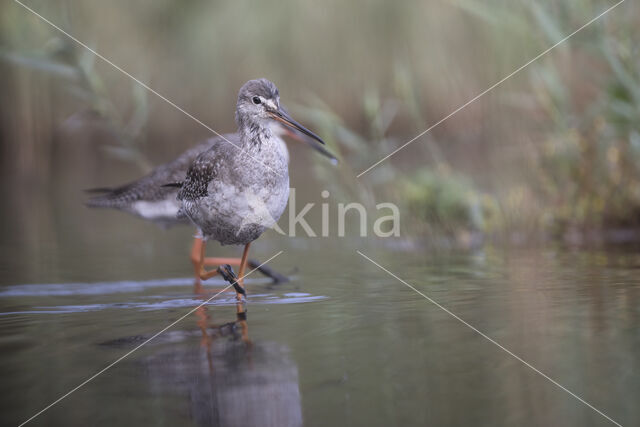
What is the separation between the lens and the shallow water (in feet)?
10.5

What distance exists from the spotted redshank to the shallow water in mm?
551

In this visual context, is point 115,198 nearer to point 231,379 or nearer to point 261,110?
point 261,110

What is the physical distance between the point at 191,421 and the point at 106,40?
10.7 m

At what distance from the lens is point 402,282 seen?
19.4 ft

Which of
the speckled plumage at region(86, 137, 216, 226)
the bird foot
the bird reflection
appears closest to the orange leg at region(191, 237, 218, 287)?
the speckled plumage at region(86, 137, 216, 226)

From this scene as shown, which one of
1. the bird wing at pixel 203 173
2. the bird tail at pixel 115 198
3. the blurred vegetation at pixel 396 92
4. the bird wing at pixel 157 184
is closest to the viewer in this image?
the bird wing at pixel 203 173

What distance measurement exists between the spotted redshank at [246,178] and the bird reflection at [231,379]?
907mm

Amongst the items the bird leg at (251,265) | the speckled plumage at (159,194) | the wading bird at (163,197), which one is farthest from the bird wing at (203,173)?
the speckled plumage at (159,194)

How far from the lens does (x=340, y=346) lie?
4129 millimetres

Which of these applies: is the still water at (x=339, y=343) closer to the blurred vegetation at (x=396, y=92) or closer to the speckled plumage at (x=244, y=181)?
the speckled plumage at (x=244, y=181)

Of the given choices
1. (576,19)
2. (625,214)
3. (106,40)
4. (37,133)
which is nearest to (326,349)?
(576,19)

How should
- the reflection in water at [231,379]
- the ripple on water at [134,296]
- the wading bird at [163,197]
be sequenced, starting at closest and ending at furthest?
the reflection in water at [231,379]
the ripple on water at [134,296]
the wading bird at [163,197]

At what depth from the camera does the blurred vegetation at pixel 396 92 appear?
7.09 meters

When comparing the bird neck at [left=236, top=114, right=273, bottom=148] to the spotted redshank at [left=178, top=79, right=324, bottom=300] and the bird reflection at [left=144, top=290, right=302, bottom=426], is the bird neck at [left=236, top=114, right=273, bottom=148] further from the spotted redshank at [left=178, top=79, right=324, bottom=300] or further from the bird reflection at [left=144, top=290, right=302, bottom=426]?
Result: the bird reflection at [left=144, top=290, right=302, bottom=426]
